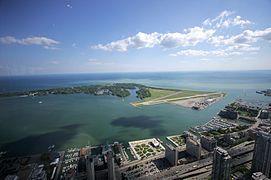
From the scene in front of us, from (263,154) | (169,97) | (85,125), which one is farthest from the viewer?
(169,97)

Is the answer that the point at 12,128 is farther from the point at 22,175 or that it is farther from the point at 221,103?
the point at 221,103

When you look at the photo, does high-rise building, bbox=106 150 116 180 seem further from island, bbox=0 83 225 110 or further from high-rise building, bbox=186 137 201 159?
island, bbox=0 83 225 110

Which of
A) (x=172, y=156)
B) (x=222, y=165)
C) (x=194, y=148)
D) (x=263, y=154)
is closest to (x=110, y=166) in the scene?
(x=172, y=156)

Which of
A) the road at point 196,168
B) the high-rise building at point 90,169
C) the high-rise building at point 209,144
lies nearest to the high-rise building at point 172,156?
the road at point 196,168

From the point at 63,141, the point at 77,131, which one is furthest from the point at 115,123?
the point at 63,141

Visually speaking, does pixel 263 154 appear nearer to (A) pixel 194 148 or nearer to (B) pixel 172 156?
(A) pixel 194 148

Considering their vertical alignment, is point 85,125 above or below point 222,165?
below

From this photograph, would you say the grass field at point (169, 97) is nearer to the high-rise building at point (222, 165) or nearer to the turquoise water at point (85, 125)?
the turquoise water at point (85, 125)
